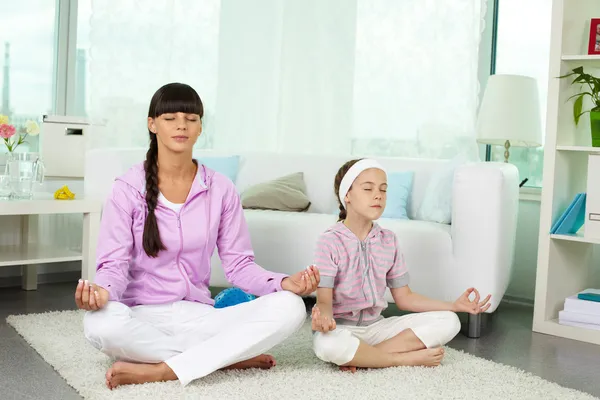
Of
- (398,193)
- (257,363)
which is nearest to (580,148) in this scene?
(398,193)

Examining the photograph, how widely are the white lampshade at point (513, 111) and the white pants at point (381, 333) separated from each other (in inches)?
54.6

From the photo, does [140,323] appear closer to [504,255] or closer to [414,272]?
[414,272]

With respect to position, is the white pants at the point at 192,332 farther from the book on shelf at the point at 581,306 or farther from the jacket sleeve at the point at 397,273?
the book on shelf at the point at 581,306

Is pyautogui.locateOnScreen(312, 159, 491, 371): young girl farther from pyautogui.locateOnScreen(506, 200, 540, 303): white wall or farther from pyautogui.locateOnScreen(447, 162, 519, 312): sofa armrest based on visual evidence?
pyautogui.locateOnScreen(506, 200, 540, 303): white wall

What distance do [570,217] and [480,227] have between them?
489mm

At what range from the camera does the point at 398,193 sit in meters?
3.38

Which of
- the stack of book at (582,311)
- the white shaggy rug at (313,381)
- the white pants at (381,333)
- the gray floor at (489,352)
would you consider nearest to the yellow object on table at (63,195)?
the gray floor at (489,352)

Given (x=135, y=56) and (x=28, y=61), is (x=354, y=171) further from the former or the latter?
(x=28, y=61)

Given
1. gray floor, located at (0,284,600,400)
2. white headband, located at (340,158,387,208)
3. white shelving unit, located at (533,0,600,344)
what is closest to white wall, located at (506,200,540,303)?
gray floor, located at (0,284,600,400)

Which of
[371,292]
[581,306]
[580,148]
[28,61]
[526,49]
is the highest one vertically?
[526,49]

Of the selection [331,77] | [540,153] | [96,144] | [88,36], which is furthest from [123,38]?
[540,153]

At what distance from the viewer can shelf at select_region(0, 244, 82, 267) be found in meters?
3.24

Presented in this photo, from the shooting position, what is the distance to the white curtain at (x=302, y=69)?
160 inches

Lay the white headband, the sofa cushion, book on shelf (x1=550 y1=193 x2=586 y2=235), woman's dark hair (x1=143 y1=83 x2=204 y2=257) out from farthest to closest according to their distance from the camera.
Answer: the sofa cushion → book on shelf (x1=550 y1=193 x2=586 y2=235) → the white headband → woman's dark hair (x1=143 y1=83 x2=204 y2=257)
